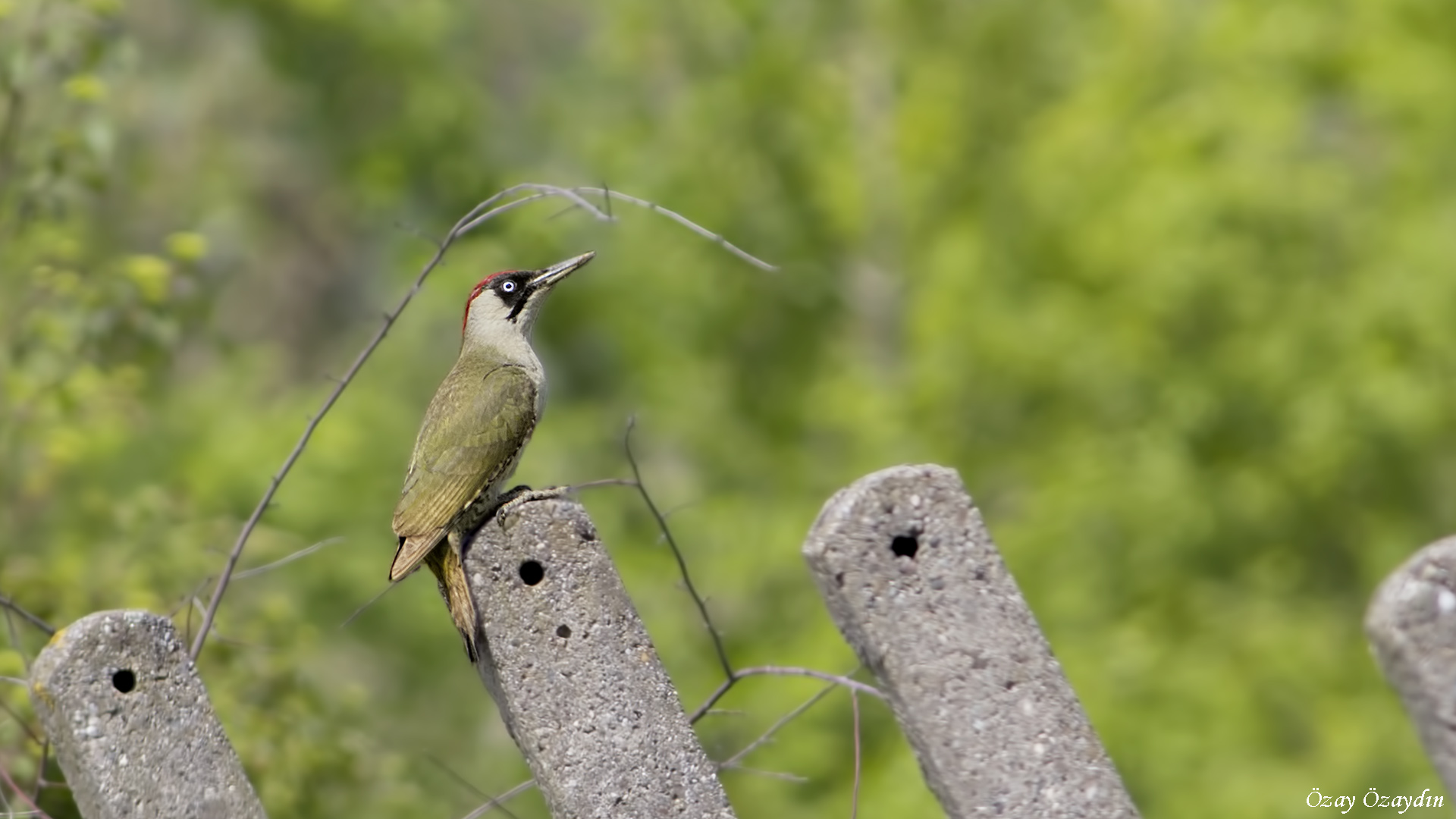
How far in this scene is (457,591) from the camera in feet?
9.89

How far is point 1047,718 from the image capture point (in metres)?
2.44

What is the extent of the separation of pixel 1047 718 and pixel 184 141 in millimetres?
18027

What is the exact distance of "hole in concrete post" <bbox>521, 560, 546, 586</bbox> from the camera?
112 inches

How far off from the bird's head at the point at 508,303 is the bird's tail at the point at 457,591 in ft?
4.92

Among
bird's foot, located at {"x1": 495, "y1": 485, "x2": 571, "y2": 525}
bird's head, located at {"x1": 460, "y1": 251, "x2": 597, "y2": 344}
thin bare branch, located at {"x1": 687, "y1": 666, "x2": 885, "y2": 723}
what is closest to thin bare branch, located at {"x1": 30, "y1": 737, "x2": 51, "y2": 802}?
bird's foot, located at {"x1": 495, "y1": 485, "x2": 571, "y2": 525}

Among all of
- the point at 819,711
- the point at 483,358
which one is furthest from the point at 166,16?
the point at 483,358

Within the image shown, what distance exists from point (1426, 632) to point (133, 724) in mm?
A: 1930

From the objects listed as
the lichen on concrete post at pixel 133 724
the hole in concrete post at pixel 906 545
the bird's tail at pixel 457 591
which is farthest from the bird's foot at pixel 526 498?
the hole in concrete post at pixel 906 545

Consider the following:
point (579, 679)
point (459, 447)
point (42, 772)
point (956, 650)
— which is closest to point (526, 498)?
point (579, 679)

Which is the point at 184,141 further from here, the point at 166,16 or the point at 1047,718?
the point at 1047,718

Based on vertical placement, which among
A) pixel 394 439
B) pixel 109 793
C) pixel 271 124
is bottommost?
pixel 109 793

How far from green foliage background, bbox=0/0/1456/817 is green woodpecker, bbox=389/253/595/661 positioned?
669 centimetres

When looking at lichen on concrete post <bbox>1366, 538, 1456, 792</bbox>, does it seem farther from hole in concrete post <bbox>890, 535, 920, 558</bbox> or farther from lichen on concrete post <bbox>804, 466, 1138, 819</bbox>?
hole in concrete post <bbox>890, 535, 920, 558</bbox>

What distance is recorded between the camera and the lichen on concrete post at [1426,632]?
6.31 ft
